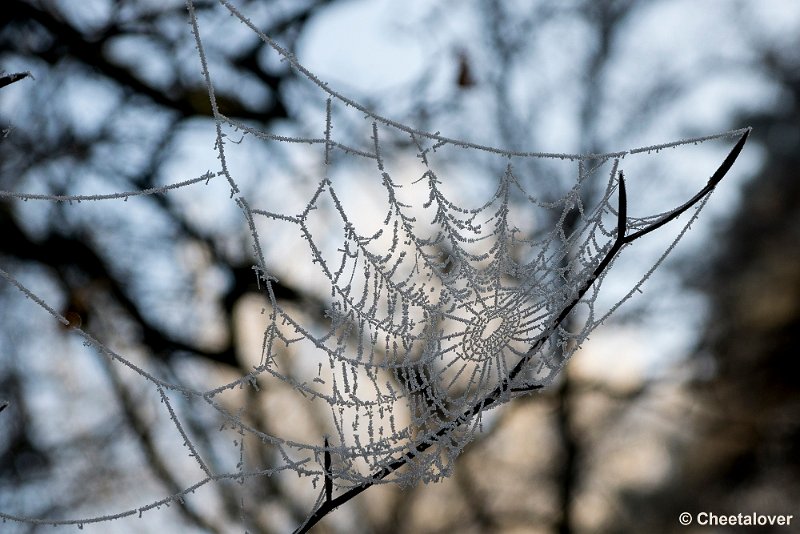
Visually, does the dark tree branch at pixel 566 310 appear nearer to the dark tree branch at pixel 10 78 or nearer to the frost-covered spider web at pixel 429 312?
the frost-covered spider web at pixel 429 312

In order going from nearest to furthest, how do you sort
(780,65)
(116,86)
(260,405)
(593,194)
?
(116,86), (260,405), (593,194), (780,65)

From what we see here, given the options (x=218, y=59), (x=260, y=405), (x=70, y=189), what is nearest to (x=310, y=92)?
(x=218, y=59)

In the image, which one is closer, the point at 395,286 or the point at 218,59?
the point at 395,286

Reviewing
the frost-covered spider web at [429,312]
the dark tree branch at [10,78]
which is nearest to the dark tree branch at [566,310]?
the frost-covered spider web at [429,312]

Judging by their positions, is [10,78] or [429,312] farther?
[429,312]

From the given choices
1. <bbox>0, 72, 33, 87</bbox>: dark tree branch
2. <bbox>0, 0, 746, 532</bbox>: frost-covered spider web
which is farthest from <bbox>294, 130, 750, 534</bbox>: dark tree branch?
<bbox>0, 72, 33, 87</bbox>: dark tree branch

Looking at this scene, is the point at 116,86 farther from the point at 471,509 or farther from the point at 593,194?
the point at 471,509

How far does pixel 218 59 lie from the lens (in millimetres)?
3598

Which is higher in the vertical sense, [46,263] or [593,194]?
[593,194]

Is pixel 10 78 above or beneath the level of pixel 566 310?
above

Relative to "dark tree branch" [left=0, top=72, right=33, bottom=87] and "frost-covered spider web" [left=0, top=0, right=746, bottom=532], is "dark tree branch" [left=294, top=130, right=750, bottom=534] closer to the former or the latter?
"frost-covered spider web" [left=0, top=0, right=746, bottom=532]

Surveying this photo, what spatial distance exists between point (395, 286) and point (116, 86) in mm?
2165

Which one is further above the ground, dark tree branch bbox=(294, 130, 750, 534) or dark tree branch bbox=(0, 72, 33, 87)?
dark tree branch bbox=(0, 72, 33, 87)

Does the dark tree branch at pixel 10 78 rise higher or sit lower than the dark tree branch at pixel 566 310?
higher
